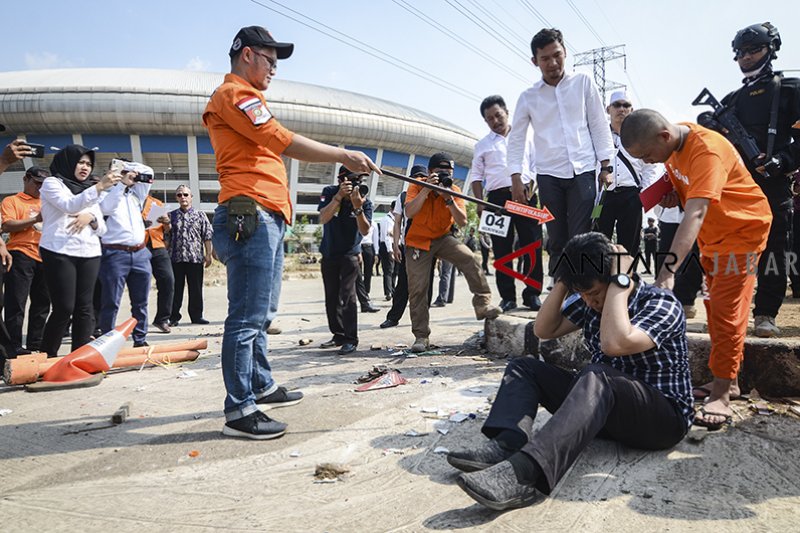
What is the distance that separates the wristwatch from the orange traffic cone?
396 centimetres

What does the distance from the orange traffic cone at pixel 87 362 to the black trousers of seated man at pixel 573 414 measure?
3482mm

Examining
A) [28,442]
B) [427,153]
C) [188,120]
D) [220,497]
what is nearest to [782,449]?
[220,497]

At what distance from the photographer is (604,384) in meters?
2.22

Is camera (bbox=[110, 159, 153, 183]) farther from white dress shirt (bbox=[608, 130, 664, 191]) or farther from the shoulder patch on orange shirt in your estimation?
white dress shirt (bbox=[608, 130, 664, 191])

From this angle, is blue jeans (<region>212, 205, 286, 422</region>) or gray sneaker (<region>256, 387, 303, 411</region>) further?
gray sneaker (<region>256, 387, 303, 411</region>)

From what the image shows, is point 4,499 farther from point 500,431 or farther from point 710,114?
point 710,114

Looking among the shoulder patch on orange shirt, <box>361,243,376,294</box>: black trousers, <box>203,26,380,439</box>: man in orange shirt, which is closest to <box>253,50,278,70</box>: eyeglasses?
<box>203,26,380,439</box>: man in orange shirt

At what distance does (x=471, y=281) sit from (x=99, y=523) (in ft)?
12.0

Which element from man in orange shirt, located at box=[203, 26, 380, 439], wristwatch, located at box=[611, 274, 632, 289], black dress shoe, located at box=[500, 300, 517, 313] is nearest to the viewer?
wristwatch, located at box=[611, 274, 632, 289]

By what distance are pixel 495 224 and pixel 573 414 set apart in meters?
3.08

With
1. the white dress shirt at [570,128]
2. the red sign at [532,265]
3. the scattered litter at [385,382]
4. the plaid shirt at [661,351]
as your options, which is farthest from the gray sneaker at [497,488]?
the red sign at [532,265]

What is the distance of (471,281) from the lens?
200 inches

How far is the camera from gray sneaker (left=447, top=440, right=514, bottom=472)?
86.3 inches

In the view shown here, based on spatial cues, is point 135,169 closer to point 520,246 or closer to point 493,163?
point 493,163
